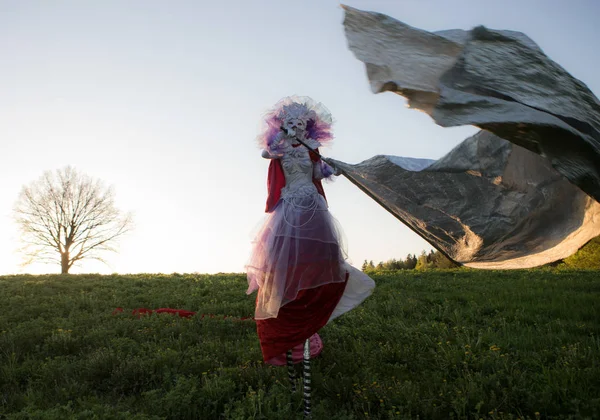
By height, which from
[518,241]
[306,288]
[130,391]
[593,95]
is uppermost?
Answer: [593,95]

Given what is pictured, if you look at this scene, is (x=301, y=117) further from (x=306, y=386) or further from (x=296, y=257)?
(x=306, y=386)

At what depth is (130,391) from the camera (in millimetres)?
5504

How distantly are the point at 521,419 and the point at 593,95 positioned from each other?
2.80 meters

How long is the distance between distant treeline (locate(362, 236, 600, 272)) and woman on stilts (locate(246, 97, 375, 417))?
15.6 metres

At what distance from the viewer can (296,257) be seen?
488 cm

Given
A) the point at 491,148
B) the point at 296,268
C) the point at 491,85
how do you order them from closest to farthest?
the point at 491,85 → the point at 491,148 → the point at 296,268

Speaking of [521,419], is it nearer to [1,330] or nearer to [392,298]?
[392,298]

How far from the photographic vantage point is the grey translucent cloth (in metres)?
3.11

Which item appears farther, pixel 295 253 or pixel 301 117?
pixel 301 117

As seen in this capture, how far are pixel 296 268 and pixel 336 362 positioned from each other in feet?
6.65

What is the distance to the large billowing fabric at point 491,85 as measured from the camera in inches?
120

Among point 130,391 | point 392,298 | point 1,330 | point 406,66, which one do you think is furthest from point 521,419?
point 1,330

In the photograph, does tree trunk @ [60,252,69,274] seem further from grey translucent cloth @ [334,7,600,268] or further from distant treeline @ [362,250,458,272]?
grey translucent cloth @ [334,7,600,268]

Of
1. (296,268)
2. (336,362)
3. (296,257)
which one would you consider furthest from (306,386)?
(336,362)
